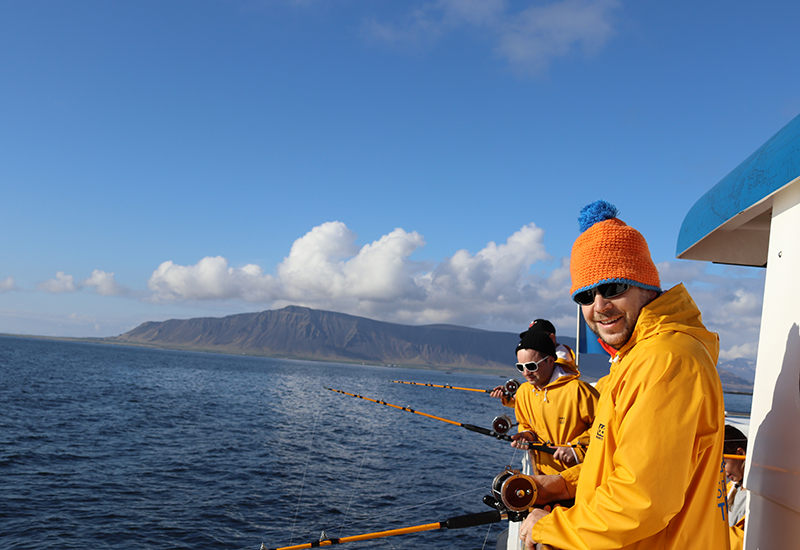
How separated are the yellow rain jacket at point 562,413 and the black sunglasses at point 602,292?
293cm

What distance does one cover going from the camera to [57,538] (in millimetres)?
11734

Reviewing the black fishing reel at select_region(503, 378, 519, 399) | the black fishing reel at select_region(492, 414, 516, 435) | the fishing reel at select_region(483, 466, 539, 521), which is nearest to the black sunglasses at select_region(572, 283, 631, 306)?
the fishing reel at select_region(483, 466, 539, 521)

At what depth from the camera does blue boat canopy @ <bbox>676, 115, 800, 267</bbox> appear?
2.47 m

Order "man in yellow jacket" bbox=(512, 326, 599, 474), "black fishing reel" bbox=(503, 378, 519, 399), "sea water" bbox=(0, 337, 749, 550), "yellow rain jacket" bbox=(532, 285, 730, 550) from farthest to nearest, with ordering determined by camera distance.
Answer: "sea water" bbox=(0, 337, 749, 550)
"black fishing reel" bbox=(503, 378, 519, 399)
"man in yellow jacket" bbox=(512, 326, 599, 474)
"yellow rain jacket" bbox=(532, 285, 730, 550)

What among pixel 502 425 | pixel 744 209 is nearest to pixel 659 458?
pixel 744 209

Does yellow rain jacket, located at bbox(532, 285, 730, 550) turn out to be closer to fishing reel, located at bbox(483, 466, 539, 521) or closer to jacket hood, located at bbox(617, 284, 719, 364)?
jacket hood, located at bbox(617, 284, 719, 364)

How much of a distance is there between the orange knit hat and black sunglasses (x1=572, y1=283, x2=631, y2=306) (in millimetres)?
25

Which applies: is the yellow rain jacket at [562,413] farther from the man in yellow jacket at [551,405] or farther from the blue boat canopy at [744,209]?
the blue boat canopy at [744,209]

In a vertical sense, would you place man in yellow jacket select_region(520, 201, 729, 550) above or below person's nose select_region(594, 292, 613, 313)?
below

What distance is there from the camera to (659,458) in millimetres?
1713

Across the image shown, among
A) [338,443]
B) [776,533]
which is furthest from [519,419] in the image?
[338,443]

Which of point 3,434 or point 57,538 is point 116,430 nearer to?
point 3,434

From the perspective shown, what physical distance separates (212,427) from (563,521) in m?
31.7

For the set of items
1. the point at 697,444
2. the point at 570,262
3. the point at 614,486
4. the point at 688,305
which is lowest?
the point at 614,486
